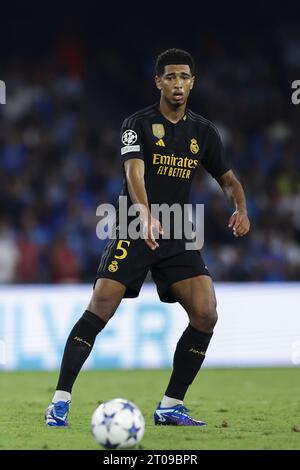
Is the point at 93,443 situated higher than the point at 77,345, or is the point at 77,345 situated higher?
the point at 77,345

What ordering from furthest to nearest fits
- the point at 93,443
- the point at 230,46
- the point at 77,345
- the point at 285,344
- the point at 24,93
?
the point at 230,46
the point at 24,93
the point at 285,344
the point at 77,345
the point at 93,443

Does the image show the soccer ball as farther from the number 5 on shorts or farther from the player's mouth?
the player's mouth

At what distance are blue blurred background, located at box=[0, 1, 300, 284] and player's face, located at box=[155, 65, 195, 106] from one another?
7848 mm

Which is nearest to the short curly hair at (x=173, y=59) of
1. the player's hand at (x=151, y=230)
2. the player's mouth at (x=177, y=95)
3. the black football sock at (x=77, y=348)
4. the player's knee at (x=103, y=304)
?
the player's mouth at (x=177, y=95)

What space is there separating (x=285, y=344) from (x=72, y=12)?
9.22 m

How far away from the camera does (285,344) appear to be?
12.9 m

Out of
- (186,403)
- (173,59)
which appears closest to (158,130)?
(173,59)

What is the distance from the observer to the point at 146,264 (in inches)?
271

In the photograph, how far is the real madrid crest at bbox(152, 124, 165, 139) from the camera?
691 cm

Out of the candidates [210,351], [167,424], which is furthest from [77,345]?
[210,351]

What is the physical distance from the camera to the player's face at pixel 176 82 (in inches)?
268

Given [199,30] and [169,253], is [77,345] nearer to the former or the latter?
[169,253]

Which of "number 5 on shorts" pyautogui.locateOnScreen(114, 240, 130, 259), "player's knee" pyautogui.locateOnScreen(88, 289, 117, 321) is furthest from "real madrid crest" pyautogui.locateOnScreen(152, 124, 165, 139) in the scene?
"player's knee" pyautogui.locateOnScreen(88, 289, 117, 321)

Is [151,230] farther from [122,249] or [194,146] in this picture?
[194,146]
